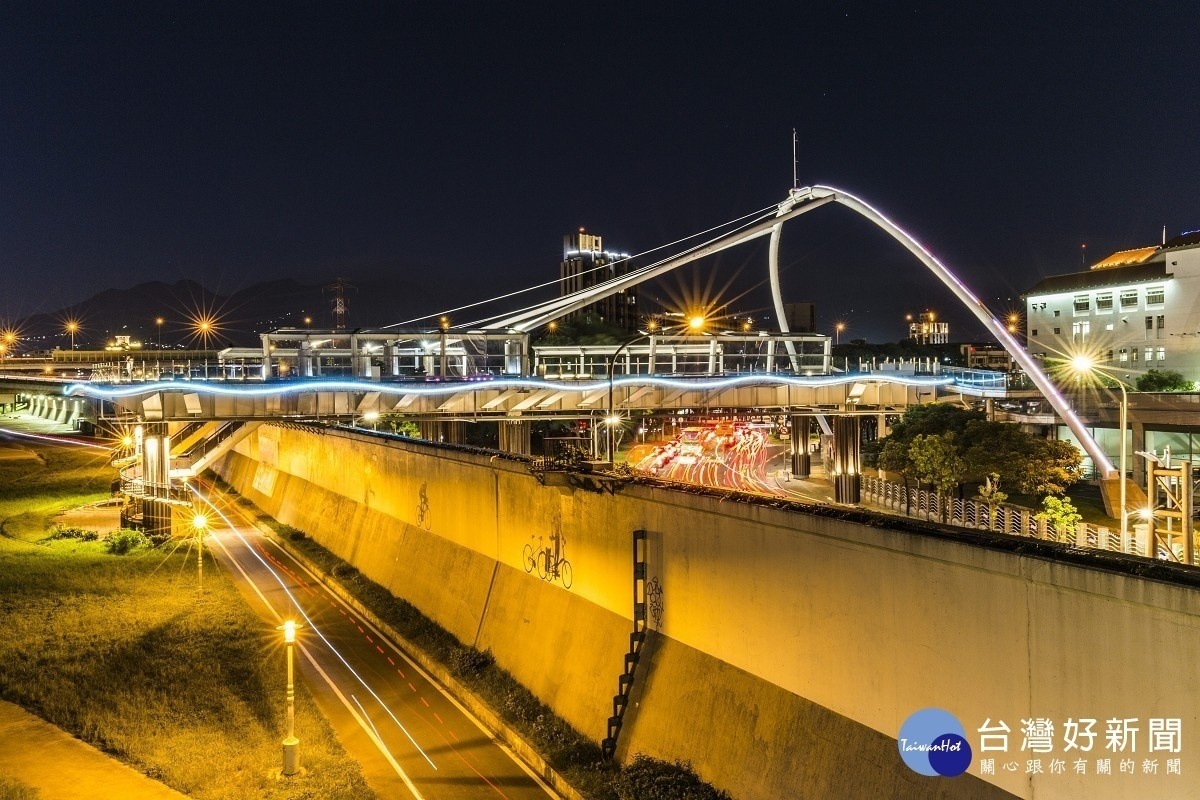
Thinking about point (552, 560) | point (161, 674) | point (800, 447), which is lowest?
point (161, 674)

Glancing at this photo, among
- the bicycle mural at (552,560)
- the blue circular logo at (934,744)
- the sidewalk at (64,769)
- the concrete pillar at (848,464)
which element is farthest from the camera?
the concrete pillar at (848,464)

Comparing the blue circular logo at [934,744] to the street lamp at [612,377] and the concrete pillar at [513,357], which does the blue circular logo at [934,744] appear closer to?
the street lamp at [612,377]

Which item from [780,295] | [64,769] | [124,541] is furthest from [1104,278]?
[64,769]

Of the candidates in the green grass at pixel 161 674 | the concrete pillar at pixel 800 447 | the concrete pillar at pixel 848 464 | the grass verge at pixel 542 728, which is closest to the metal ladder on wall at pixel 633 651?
the grass verge at pixel 542 728

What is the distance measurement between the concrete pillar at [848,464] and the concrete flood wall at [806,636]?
120 feet

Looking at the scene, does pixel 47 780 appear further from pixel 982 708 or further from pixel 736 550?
pixel 982 708

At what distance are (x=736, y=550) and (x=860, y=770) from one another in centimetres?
471

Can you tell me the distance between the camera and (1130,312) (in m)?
74.8

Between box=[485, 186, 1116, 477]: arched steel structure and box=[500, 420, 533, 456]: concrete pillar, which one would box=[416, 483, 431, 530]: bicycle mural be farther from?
box=[485, 186, 1116, 477]: arched steel structure

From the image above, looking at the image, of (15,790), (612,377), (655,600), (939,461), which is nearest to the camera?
(15,790)

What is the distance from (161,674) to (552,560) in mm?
11227

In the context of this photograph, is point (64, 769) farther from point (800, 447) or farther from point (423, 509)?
point (800, 447)

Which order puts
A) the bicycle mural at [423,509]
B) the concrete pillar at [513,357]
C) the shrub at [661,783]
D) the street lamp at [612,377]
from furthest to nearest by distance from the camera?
1. the concrete pillar at [513,357]
2. the bicycle mural at [423,509]
3. the street lamp at [612,377]
4. the shrub at [661,783]

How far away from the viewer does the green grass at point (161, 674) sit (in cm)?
1878
